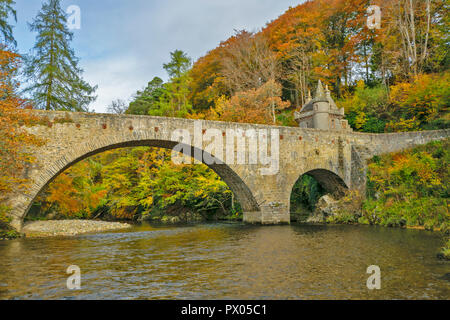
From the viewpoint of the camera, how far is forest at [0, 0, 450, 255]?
1585 centimetres

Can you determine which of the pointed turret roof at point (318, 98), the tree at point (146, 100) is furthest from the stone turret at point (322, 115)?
the tree at point (146, 100)

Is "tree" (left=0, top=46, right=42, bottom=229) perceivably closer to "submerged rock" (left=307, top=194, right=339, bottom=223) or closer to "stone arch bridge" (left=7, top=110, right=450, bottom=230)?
"stone arch bridge" (left=7, top=110, right=450, bottom=230)

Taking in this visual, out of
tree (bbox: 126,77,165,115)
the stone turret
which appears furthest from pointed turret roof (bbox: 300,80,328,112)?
tree (bbox: 126,77,165,115)

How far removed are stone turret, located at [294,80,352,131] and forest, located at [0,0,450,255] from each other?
5.86ft

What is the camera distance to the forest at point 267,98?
624 inches

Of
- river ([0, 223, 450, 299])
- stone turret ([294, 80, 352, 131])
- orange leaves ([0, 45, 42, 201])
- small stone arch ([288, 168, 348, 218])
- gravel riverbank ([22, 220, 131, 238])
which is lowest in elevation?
gravel riverbank ([22, 220, 131, 238])

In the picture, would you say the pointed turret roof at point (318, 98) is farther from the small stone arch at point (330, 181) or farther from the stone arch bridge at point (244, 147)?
the small stone arch at point (330, 181)

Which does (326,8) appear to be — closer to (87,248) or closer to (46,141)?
(46,141)

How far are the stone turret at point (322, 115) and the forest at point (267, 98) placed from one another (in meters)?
1.79

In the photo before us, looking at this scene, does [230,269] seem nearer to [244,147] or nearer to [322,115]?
[244,147]

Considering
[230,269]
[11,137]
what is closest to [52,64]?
[11,137]

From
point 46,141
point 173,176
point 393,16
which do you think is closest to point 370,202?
point 173,176

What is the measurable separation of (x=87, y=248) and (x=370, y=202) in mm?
14326

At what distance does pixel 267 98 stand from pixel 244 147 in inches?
445
